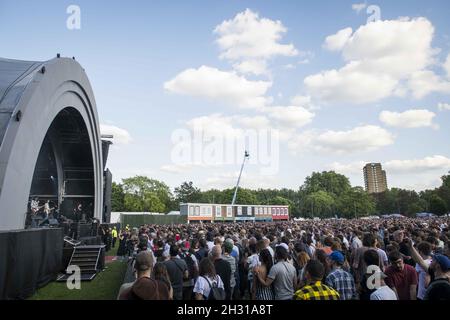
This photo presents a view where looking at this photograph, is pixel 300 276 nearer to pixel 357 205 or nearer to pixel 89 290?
pixel 89 290

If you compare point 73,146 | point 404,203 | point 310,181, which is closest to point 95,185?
point 73,146

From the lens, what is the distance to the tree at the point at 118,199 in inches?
3317

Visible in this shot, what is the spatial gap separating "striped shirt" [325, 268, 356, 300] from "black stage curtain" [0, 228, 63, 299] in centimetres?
699

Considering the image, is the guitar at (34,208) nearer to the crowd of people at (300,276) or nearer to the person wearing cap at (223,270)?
the crowd of people at (300,276)

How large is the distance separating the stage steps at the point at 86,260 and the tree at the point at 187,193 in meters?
111

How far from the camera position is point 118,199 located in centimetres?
8544

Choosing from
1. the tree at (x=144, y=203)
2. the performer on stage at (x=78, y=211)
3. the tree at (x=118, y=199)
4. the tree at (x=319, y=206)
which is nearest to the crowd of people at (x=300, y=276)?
the performer on stage at (x=78, y=211)

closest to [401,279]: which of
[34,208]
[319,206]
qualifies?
[34,208]

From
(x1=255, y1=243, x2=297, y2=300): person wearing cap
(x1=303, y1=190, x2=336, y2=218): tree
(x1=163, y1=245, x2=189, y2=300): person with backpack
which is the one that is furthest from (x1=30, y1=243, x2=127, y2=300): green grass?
(x1=303, y1=190, x2=336, y2=218): tree

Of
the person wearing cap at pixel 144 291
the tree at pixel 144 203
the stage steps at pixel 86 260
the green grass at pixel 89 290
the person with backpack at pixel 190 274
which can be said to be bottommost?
the green grass at pixel 89 290

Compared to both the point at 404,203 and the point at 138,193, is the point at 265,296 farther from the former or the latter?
the point at 404,203

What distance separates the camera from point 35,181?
22234 mm

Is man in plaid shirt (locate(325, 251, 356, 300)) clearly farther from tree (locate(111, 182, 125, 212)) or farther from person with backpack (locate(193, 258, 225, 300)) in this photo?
tree (locate(111, 182, 125, 212))

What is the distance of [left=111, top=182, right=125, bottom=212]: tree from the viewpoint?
276ft
